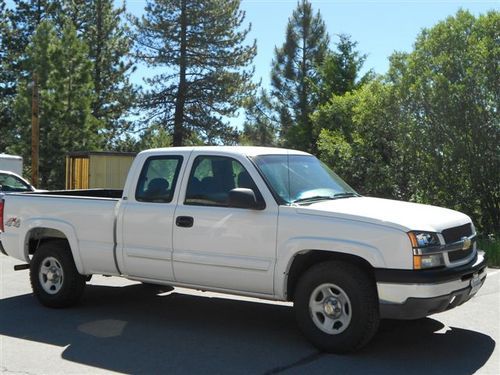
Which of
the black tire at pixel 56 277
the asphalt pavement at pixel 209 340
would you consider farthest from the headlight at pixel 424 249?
the black tire at pixel 56 277

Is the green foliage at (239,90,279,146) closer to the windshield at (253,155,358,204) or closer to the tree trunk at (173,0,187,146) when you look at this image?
the tree trunk at (173,0,187,146)

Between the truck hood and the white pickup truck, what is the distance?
0.01 meters

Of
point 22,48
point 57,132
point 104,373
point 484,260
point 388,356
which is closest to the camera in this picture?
point 104,373

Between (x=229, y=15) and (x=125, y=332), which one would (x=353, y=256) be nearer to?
(x=125, y=332)

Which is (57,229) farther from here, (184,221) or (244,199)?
(244,199)

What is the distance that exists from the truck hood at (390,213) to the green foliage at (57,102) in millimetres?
28770

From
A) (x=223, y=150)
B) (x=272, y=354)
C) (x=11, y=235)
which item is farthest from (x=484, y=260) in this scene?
(x=11, y=235)

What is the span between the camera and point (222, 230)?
6.08 metres

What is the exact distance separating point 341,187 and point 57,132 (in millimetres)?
28145

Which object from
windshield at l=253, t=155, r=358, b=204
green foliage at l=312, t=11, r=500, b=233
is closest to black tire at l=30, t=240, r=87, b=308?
windshield at l=253, t=155, r=358, b=204

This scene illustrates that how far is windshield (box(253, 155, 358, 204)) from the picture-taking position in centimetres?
606

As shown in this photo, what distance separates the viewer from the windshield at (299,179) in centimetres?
606

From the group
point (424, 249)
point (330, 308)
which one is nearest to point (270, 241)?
point (330, 308)

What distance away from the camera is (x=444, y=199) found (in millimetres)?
16172
